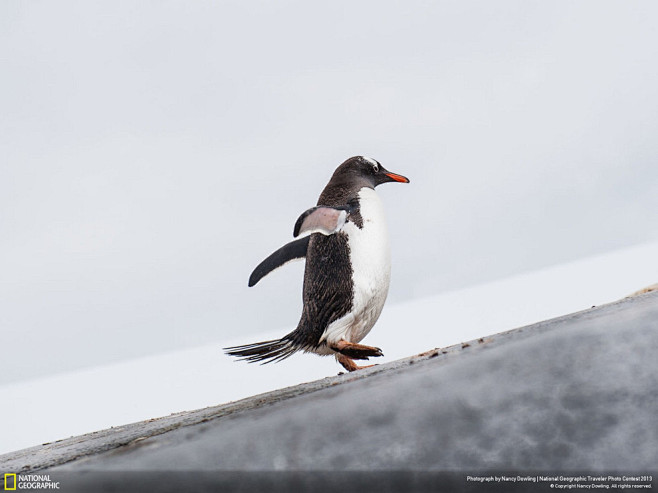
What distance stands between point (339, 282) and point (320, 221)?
0.68ft

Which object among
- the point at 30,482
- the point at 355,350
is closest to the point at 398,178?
the point at 355,350

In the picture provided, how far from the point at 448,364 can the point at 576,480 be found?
0.27 meters

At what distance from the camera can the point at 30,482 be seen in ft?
2.41

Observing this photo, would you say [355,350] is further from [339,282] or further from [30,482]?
[30,482]

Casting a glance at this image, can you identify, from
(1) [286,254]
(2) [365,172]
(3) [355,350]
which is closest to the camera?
(3) [355,350]

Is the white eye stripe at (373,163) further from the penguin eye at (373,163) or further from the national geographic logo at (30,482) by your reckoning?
the national geographic logo at (30,482)

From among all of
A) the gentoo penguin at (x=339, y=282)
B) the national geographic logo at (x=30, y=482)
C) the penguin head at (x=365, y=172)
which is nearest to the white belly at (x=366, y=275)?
the gentoo penguin at (x=339, y=282)

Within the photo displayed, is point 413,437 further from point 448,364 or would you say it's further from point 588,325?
point 588,325

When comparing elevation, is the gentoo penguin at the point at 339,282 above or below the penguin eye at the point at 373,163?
below

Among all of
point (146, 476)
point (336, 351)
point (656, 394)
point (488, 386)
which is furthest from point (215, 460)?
point (336, 351)

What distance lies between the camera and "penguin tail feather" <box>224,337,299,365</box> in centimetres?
206

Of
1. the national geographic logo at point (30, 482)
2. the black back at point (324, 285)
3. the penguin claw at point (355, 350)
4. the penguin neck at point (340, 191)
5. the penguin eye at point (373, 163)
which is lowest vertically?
the national geographic logo at point (30, 482)

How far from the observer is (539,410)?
0.66 m

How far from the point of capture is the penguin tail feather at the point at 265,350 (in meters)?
2.06
